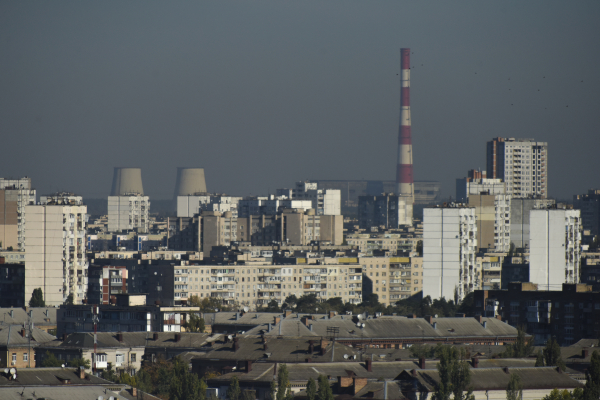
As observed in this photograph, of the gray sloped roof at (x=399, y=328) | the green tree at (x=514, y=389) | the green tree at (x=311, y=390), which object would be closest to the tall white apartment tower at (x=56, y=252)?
the gray sloped roof at (x=399, y=328)

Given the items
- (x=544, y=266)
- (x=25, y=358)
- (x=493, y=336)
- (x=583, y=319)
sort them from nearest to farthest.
Answer: (x=25, y=358), (x=493, y=336), (x=583, y=319), (x=544, y=266)

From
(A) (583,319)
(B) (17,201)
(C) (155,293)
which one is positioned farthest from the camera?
(B) (17,201)

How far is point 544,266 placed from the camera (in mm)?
103938

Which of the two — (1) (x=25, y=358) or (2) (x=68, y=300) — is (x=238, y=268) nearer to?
(2) (x=68, y=300)

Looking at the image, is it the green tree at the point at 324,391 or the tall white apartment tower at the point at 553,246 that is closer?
the green tree at the point at 324,391

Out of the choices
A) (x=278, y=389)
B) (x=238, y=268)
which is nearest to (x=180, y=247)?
(x=238, y=268)

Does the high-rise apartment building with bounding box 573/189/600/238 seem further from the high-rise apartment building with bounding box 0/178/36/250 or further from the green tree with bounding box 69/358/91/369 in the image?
the green tree with bounding box 69/358/91/369

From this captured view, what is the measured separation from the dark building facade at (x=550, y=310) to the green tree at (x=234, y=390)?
3020 centimetres

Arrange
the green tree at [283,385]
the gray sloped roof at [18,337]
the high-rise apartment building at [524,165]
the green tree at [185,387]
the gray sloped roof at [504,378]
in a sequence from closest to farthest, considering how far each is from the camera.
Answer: the green tree at [283,385]
the gray sloped roof at [504,378]
the green tree at [185,387]
the gray sloped roof at [18,337]
the high-rise apartment building at [524,165]

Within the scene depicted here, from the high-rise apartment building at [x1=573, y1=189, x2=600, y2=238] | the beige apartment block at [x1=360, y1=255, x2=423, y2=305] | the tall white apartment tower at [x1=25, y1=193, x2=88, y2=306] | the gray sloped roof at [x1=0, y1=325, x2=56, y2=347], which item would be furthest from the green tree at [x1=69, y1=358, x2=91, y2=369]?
the high-rise apartment building at [x1=573, y1=189, x2=600, y2=238]

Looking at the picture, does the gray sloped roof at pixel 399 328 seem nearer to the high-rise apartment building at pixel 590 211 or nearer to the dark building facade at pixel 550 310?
the dark building facade at pixel 550 310

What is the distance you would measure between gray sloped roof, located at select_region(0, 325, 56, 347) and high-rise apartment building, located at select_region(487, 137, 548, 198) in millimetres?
126483

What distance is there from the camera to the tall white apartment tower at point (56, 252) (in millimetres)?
98625

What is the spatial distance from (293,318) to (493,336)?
9001 mm
